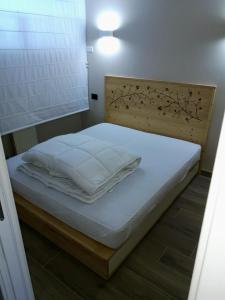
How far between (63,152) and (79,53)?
1.93m

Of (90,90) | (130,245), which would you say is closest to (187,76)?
(90,90)

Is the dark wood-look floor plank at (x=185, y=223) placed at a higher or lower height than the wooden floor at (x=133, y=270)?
higher

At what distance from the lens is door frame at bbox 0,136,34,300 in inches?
32.6

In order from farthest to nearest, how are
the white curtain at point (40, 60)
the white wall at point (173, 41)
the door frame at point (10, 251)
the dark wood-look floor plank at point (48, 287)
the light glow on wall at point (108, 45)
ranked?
the light glow on wall at point (108, 45)
the white curtain at point (40, 60)
the white wall at point (173, 41)
the dark wood-look floor plank at point (48, 287)
the door frame at point (10, 251)

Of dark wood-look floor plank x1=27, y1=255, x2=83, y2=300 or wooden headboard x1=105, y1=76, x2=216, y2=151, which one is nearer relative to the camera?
dark wood-look floor plank x1=27, y1=255, x2=83, y2=300

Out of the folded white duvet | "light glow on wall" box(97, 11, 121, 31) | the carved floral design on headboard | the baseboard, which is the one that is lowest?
the baseboard

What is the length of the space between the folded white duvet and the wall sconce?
1.58 meters

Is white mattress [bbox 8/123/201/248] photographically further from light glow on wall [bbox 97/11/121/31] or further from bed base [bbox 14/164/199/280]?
light glow on wall [bbox 97/11/121/31]

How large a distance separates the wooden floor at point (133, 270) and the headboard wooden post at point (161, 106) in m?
1.14

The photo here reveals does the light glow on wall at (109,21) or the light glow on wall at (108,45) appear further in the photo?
the light glow on wall at (108,45)

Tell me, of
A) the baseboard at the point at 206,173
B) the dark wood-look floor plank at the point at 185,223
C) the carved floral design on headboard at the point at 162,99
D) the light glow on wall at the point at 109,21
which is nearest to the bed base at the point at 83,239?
the dark wood-look floor plank at the point at 185,223

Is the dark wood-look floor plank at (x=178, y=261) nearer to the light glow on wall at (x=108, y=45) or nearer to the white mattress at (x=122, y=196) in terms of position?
the white mattress at (x=122, y=196)

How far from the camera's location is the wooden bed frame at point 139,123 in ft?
5.33

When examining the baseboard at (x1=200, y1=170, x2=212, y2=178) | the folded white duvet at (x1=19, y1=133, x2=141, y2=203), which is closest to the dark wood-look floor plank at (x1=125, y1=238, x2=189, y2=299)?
the folded white duvet at (x1=19, y1=133, x2=141, y2=203)
